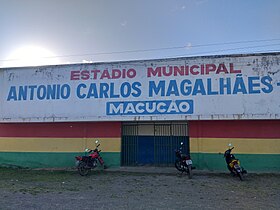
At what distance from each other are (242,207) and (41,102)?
9609mm

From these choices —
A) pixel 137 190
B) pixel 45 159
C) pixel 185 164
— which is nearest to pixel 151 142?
pixel 185 164

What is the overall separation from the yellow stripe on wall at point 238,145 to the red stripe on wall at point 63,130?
3556 mm

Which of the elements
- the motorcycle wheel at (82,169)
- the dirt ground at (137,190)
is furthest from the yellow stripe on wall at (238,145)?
the motorcycle wheel at (82,169)

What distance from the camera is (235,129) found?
11023 mm

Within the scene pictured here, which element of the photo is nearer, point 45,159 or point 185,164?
point 185,164

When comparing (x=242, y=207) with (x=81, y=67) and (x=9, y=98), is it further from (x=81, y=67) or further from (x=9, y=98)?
(x=9, y=98)

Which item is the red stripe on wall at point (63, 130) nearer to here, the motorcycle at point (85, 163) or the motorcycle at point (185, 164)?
the motorcycle at point (85, 163)

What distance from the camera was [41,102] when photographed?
1222 centimetres

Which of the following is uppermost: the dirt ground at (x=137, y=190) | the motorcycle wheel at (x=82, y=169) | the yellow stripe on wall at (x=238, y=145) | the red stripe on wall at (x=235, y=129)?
the red stripe on wall at (x=235, y=129)

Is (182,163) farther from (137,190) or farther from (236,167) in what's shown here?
(137,190)

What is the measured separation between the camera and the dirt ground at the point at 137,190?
247 inches

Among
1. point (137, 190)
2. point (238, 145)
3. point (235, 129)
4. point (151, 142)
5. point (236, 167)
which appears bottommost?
point (137, 190)

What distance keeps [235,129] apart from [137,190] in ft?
17.8

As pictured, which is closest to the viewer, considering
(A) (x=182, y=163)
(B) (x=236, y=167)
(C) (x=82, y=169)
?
(B) (x=236, y=167)
